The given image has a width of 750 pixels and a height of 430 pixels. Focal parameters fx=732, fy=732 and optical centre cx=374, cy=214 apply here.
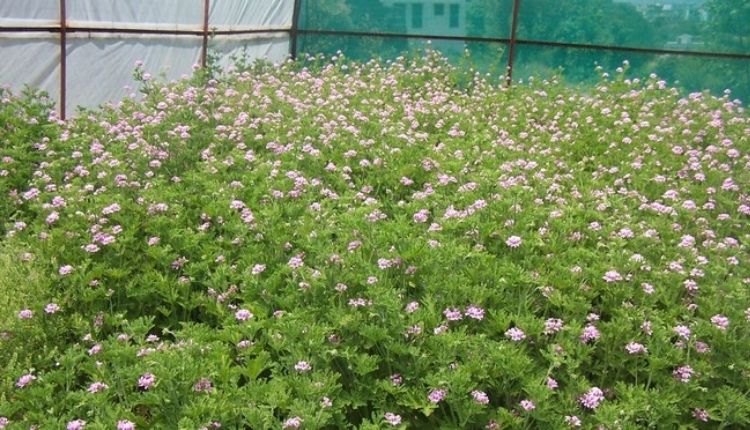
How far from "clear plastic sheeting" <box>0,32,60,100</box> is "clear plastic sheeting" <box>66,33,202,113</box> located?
192mm

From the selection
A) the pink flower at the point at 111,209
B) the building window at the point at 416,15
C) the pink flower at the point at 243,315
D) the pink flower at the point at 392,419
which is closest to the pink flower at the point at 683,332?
the pink flower at the point at 392,419

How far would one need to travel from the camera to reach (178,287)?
3.89 meters

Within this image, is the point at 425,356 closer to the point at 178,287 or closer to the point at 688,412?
the point at 688,412

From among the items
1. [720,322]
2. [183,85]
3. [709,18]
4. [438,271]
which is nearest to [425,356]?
[438,271]

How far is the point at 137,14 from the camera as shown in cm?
861

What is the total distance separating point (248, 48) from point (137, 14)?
283 centimetres

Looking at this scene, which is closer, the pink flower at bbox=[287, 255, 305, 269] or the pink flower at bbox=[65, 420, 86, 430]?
the pink flower at bbox=[65, 420, 86, 430]

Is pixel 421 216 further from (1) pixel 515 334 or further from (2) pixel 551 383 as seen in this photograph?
(2) pixel 551 383

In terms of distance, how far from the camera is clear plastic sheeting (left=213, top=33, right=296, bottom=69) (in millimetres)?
10297

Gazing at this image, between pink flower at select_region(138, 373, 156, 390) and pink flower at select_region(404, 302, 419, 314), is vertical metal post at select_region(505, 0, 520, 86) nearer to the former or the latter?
pink flower at select_region(404, 302, 419, 314)

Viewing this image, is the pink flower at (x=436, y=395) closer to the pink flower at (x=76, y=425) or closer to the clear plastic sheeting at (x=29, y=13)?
the pink flower at (x=76, y=425)

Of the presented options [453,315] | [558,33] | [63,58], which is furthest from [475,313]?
[558,33]

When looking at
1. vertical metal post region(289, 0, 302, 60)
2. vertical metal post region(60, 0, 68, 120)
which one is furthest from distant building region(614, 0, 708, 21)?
vertical metal post region(60, 0, 68, 120)

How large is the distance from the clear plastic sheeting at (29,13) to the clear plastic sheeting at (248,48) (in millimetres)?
2644
